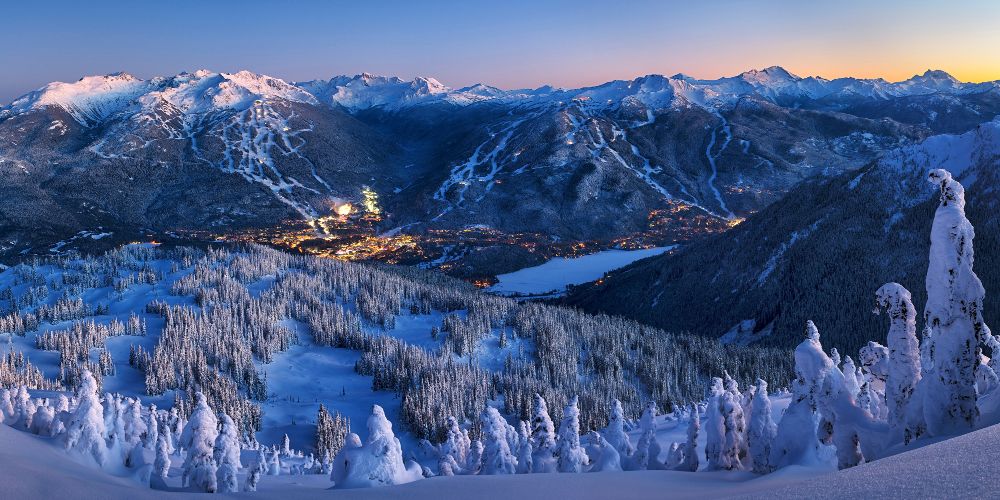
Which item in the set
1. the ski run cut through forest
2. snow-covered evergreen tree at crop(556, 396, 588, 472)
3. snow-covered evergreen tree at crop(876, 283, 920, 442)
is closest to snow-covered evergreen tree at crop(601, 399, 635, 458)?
the ski run cut through forest

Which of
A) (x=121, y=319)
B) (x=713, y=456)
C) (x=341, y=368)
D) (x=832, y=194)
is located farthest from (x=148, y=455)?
(x=832, y=194)

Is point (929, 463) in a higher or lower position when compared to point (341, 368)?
higher

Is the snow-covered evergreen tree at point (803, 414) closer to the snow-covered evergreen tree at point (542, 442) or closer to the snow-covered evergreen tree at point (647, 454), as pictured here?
the snow-covered evergreen tree at point (647, 454)

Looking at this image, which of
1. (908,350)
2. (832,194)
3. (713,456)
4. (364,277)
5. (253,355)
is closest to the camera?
(908,350)

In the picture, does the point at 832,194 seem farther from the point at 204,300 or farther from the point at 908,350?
the point at 908,350

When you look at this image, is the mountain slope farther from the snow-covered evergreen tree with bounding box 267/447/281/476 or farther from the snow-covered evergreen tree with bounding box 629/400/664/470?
the snow-covered evergreen tree with bounding box 267/447/281/476

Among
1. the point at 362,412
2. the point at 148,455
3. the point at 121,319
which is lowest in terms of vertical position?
the point at 362,412
